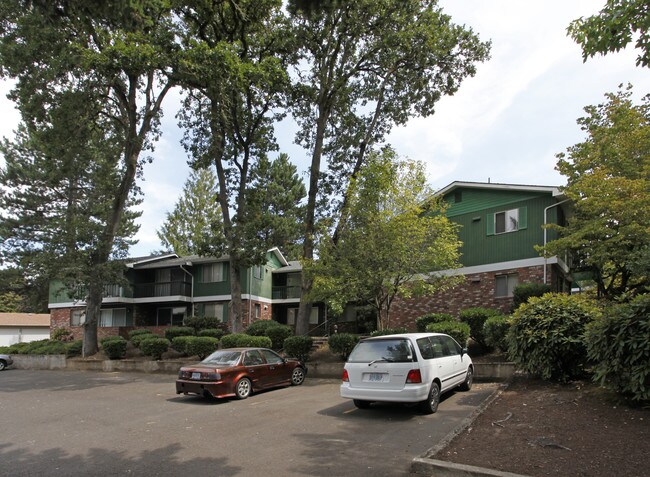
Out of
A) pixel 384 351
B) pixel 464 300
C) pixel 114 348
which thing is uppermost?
pixel 464 300

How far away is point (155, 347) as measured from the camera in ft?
71.2

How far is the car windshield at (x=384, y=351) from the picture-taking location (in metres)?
8.90

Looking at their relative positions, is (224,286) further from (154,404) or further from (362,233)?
(154,404)

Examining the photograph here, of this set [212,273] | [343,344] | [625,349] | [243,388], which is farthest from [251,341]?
[212,273]

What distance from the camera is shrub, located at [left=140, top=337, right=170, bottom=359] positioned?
21719 mm

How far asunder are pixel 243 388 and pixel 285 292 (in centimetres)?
2293

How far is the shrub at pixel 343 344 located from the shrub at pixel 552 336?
734cm

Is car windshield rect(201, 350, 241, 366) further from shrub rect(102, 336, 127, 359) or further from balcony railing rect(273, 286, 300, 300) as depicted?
balcony railing rect(273, 286, 300, 300)

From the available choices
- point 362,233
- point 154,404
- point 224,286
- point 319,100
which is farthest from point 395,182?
point 224,286

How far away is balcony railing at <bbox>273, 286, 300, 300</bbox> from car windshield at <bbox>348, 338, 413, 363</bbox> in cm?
2505

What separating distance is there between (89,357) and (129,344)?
13.1ft

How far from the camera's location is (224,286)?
32.9 meters

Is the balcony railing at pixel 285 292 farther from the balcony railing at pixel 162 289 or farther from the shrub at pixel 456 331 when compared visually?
the shrub at pixel 456 331

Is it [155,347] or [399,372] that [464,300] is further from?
[155,347]
